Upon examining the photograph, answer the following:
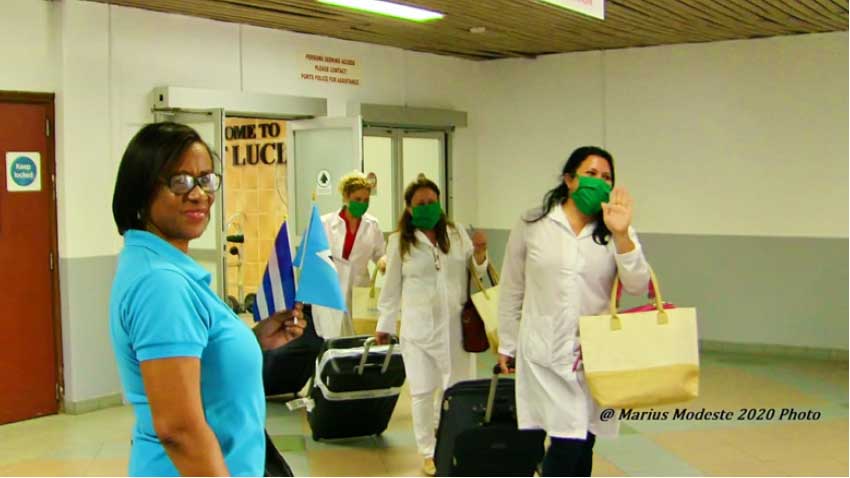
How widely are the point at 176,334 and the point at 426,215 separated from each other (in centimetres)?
340

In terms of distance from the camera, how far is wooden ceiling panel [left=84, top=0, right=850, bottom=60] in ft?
21.9

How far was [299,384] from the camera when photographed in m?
6.71

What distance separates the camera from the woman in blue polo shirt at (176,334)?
1663 millimetres

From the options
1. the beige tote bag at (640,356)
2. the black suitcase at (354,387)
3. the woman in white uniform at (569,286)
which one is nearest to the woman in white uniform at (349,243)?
the black suitcase at (354,387)

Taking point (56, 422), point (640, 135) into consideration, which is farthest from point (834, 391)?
point (56, 422)

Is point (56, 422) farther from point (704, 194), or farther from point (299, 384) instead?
point (704, 194)

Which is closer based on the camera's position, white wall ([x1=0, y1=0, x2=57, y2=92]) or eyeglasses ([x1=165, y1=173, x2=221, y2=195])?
eyeglasses ([x1=165, y1=173, x2=221, y2=195])

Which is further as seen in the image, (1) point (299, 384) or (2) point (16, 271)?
(1) point (299, 384)

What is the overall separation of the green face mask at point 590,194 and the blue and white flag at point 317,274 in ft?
4.45

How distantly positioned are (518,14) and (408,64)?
2279mm

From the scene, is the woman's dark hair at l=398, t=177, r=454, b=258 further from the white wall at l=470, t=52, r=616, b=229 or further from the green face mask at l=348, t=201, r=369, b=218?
the white wall at l=470, t=52, r=616, b=229

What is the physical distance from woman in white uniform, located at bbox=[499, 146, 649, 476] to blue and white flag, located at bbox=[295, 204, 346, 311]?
1191 mm

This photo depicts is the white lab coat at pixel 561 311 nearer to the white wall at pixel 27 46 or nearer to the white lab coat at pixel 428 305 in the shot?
the white lab coat at pixel 428 305

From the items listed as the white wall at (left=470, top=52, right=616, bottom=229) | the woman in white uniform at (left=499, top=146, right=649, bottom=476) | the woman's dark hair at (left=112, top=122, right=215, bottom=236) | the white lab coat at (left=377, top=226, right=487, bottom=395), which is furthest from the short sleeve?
the white wall at (left=470, top=52, right=616, bottom=229)
